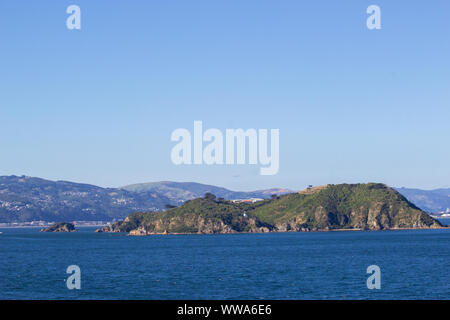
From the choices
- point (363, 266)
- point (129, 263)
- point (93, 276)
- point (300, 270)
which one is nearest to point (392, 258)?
point (363, 266)

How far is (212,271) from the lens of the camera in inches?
4761

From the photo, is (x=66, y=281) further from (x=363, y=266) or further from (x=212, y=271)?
(x=363, y=266)

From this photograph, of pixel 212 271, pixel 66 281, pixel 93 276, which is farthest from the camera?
pixel 212 271
